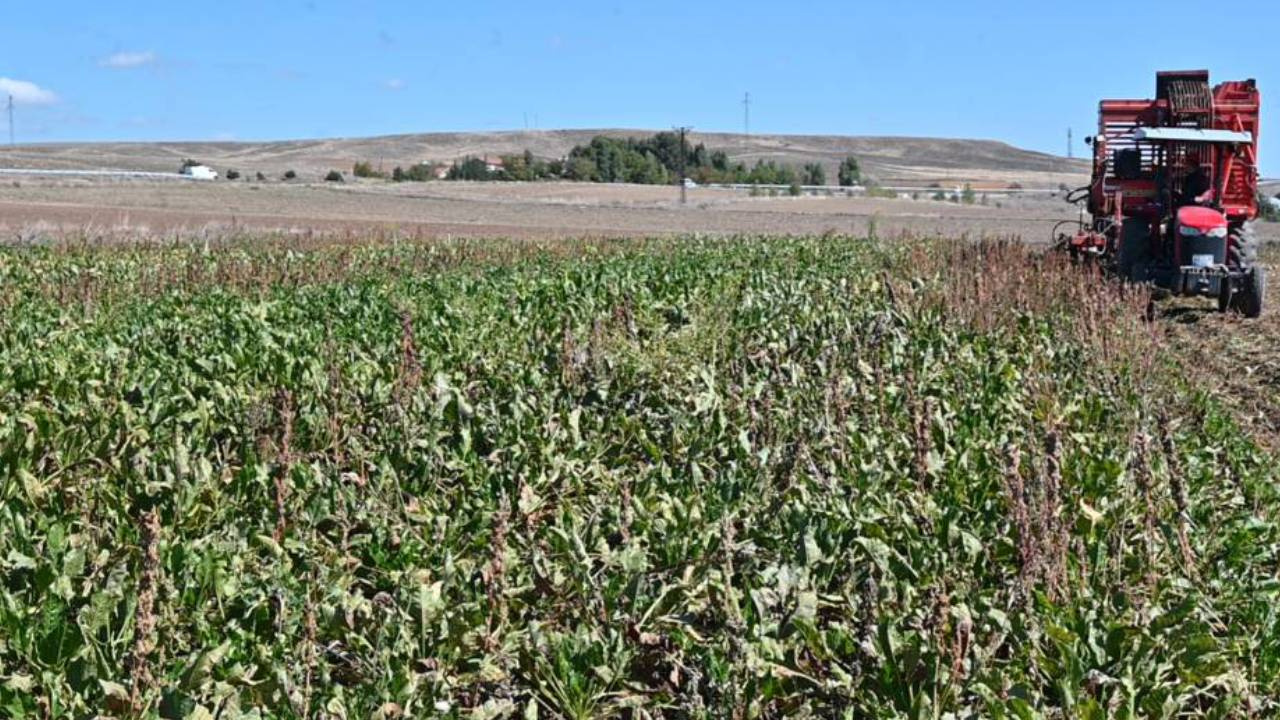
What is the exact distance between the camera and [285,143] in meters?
167

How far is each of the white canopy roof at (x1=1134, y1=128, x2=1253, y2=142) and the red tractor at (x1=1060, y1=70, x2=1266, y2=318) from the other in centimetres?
1

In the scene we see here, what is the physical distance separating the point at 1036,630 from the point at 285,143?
560 feet

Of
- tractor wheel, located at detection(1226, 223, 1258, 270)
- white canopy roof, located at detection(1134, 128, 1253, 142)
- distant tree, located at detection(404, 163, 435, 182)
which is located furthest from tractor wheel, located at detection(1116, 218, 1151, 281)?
distant tree, located at detection(404, 163, 435, 182)

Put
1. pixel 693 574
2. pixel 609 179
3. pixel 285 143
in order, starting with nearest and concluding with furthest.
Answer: pixel 693 574
pixel 609 179
pixel 285 143

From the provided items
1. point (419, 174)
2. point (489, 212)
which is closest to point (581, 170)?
point (419, 174)

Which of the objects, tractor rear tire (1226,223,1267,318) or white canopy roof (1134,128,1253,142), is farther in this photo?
white canopy roof (1134,128,1253,142)

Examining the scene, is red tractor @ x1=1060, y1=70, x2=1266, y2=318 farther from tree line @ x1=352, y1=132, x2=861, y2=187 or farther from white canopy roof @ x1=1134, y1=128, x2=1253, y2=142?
tree line @ x1=352, y1=132, x2=861, y2=187

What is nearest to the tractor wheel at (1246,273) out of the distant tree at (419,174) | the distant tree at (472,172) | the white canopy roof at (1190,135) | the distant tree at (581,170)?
the white canopy roof at (1190,135)

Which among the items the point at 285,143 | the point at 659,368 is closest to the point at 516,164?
the point at 285,143

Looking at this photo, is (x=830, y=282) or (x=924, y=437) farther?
(x=830, y=282)

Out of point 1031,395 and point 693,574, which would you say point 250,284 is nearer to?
point 1031,395

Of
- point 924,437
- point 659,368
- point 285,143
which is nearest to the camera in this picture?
point 924,437

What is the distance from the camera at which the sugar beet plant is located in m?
3.82

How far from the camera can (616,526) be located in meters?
5.05
